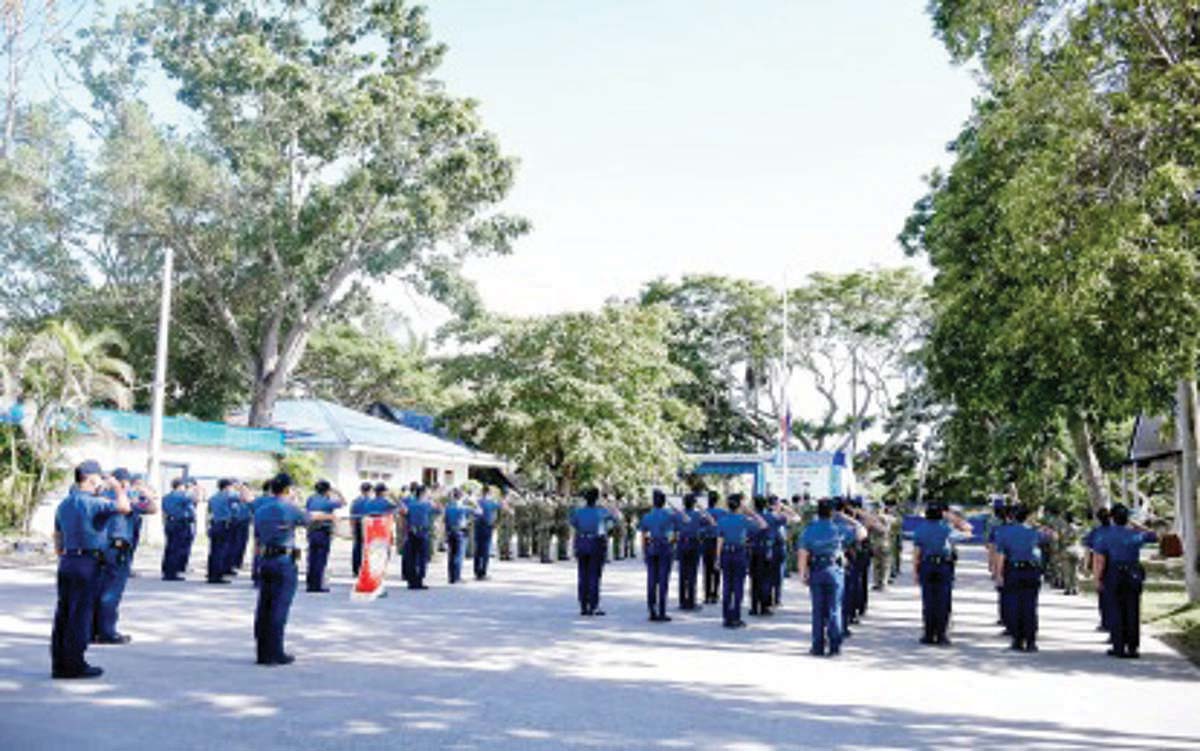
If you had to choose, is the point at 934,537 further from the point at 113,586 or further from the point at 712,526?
the point at 113,586

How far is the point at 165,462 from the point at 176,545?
433 inches

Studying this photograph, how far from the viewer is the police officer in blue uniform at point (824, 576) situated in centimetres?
1106

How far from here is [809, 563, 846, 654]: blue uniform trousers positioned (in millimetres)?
11031

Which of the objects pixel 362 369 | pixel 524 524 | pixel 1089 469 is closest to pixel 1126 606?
pixel 1089 469

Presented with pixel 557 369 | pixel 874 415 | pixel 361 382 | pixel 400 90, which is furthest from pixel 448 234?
pixel 874 415

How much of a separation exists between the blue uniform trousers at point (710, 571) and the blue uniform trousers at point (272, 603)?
7.30m

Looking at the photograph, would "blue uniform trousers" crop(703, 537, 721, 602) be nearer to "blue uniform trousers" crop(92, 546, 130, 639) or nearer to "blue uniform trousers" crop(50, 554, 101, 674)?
"blue uniform trousers" crop(92, 546, 130, 639)

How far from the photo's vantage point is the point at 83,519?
8.81m

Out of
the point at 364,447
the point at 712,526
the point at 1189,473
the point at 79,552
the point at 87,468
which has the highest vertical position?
the point at 364,447

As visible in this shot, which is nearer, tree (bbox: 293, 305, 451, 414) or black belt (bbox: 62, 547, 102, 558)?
black belt (bbox: 62, 547, 102, 558)

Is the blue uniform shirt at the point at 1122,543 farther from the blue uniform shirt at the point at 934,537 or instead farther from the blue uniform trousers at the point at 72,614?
the blue uniform trousers at the point at 72,614

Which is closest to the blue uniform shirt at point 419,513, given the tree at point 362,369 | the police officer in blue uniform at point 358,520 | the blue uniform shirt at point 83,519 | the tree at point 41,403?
the police officer in blue uniform at point 358,520

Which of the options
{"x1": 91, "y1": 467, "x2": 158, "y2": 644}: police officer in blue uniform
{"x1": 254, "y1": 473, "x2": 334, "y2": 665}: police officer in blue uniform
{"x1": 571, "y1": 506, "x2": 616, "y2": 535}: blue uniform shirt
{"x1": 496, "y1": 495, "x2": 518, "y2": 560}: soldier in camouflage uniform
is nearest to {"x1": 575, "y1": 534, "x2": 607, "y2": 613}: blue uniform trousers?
{"x1": 571, "y1": 506, "x2": 616, "y2": 535}: blue uniform shirt

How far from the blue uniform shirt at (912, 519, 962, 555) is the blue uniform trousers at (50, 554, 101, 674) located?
9095mm
